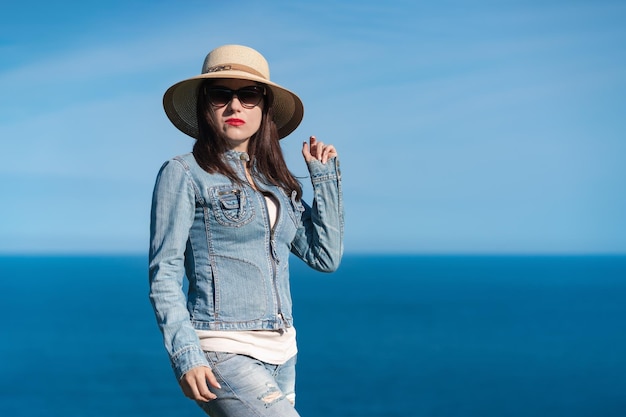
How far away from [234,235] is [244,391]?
0.63 m

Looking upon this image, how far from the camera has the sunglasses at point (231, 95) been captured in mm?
3436

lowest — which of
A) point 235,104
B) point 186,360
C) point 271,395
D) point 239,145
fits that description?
point 271,395

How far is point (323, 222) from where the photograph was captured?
12.0ft

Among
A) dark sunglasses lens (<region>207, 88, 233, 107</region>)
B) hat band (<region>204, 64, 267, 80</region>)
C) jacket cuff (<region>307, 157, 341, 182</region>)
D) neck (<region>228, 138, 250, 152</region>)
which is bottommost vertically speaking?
jacket cuff (<region>307, 157, 341, 182</region>)

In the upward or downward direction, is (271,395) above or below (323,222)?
below

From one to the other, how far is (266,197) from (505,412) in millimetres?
87120

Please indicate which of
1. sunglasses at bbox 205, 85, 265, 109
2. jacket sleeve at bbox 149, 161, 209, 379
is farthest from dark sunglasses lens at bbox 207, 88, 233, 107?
jacket sleeve at bbox 149, 161, 209, 379

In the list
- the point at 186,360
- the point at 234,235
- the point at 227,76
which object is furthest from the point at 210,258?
the point at 227,76

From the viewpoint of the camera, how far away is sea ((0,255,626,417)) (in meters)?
85.9

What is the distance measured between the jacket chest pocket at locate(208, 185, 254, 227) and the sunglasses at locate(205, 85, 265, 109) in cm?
42

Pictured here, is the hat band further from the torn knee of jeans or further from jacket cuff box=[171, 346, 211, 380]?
the torn knee of jeans

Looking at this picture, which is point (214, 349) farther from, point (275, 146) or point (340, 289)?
point (340, 289)

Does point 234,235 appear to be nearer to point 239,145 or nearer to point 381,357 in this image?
point 239,145

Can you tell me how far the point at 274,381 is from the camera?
10.3 ft
